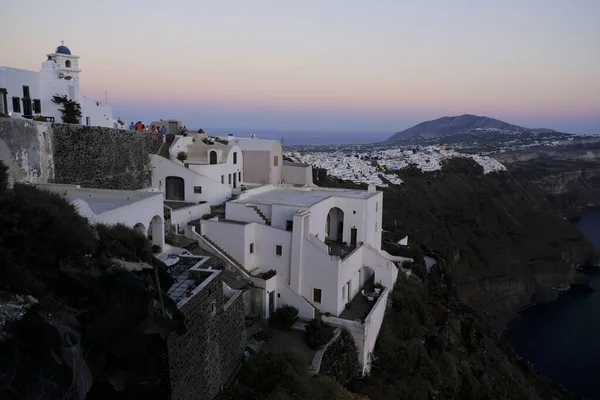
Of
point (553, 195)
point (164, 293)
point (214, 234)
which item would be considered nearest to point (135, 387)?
point (164, 293)

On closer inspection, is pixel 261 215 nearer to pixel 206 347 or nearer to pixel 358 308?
pixel 358 308

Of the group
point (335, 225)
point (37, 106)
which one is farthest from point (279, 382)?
point (37, 106)

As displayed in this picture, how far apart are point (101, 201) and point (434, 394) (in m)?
12.7

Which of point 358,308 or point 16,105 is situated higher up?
point 16,105

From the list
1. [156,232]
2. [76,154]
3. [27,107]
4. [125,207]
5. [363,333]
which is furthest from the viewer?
[27,107]

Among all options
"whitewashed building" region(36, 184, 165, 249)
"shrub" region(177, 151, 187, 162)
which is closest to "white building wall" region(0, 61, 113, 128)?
"shrub" region(177, 151, 187, 162)

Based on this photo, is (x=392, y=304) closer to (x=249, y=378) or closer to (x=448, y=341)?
(x=448, y=341)

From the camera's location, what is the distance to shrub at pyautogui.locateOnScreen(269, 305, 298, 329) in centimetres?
1489

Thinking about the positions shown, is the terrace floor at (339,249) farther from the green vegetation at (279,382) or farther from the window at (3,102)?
the window at (3,102)

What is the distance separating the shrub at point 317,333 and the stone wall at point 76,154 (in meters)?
9.36

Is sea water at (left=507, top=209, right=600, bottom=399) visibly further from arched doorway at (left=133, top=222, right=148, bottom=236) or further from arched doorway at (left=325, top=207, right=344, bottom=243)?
arched doorway at (left=133, top=222, right=148, bottom=236)

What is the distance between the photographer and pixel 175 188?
21.2 metres

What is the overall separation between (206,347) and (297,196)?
37.2ft

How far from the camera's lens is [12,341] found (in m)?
5.27
